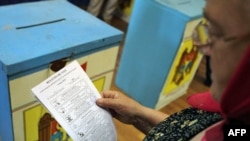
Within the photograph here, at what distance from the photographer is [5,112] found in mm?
837

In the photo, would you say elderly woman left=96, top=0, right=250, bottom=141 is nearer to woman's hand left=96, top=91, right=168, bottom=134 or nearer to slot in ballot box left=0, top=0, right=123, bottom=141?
woman's hand left=96, top=91, right=168, bottom=134

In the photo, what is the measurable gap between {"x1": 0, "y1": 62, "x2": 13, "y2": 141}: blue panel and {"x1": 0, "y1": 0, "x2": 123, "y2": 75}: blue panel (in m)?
0.05

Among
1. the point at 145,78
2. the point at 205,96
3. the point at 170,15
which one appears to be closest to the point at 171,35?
the point at 170,15

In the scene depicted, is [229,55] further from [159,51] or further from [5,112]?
[159,51]

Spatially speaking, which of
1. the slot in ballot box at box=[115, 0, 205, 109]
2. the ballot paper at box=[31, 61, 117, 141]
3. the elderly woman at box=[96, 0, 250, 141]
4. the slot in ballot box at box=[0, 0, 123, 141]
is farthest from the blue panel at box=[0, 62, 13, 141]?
the slot in ballot box at box=[115, 0, 205, 109]

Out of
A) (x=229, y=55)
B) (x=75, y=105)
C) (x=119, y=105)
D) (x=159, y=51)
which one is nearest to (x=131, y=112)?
(x=119, y=105)

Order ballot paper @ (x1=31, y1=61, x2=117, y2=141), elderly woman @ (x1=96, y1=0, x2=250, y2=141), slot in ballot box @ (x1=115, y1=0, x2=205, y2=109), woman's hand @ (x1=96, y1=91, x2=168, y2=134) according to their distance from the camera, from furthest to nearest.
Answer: slot in ballot box @ (x1=115, y1=0, x2=205, y2=109) < woman's hand @ (x1=96, y1=91, x2=168, y2=134) < ballot paper @ (x1=31, y1=61, x2=117, y2=141) < elderly woman @ (x1=96, y1=0, x2=250, y2=141)

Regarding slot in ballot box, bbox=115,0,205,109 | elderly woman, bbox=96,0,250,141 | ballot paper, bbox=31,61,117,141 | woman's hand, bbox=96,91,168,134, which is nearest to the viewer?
elderly woman, bbox=96,0,250,141

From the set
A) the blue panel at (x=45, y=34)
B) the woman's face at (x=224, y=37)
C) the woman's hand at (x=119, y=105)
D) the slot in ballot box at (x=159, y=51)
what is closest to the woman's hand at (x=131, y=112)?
the woman's hand at (x=119, y=105)

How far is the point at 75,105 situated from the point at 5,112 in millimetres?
293

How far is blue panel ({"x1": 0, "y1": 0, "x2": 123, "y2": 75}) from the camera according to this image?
30.4 inches

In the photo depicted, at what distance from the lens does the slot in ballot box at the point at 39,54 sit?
2.54 feet

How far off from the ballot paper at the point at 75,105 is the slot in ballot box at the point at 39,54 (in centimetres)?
14

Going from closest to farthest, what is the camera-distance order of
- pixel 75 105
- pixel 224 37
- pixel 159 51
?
pixel 224 37 → pixel 75 105 → pixel 159 51
